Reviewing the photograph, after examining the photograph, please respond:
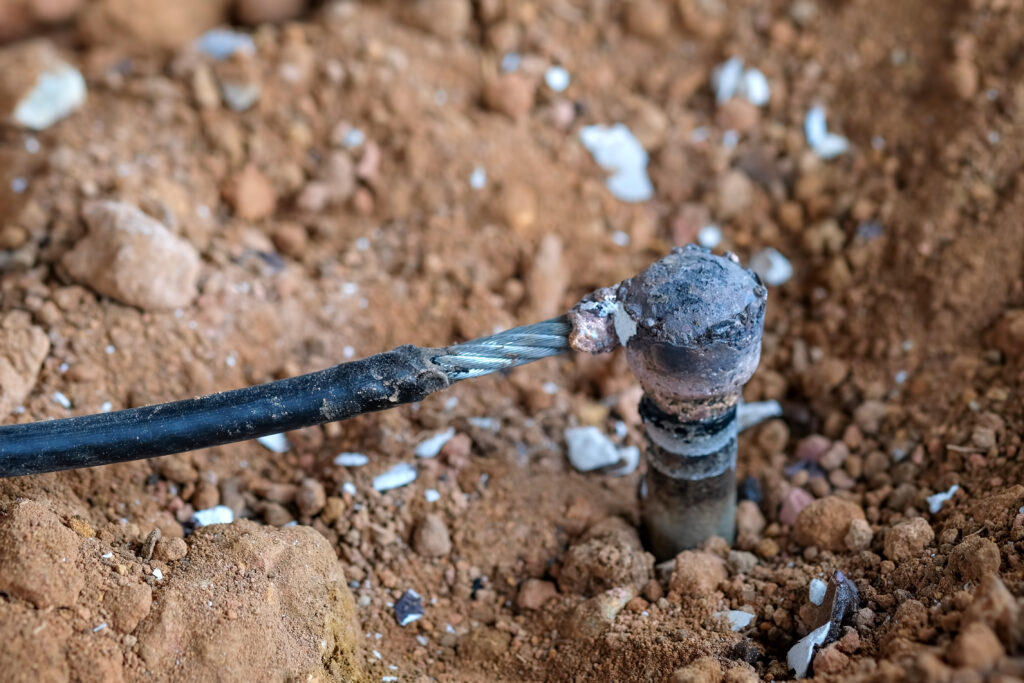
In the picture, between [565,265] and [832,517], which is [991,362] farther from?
[565,265]

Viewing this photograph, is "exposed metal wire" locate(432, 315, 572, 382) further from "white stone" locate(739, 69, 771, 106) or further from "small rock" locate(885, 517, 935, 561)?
"white stone" locate(739, 69, 771, 106)

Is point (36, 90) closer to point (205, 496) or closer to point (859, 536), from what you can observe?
point (205, 496)

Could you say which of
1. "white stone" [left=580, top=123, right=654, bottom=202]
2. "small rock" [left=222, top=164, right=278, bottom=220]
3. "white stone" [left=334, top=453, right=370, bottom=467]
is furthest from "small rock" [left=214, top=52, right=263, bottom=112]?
"white stone" [left=334, top=453, right=370, bottom=467]

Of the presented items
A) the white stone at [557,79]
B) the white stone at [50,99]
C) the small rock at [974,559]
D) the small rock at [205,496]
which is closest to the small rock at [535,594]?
the small rock at [205,496]

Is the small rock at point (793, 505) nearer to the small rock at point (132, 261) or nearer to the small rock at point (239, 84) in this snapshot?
the small rock at point (132, 261)

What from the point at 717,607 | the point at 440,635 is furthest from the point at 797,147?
the point at 440,635
